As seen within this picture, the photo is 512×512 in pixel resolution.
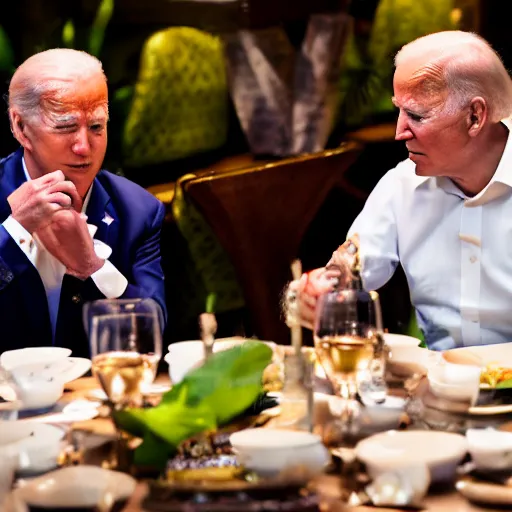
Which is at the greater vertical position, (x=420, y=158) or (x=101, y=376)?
Result: (x=420, y=158)

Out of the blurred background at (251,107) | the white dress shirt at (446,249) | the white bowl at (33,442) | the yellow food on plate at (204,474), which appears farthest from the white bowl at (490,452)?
the blurred background at (251,107)

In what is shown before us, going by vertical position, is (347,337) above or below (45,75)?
below

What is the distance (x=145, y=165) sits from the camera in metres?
4.49

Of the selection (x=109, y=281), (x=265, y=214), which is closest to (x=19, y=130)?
(x=109, y=281)

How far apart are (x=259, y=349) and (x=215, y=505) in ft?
1.27

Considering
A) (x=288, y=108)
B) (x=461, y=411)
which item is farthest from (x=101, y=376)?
(x=288, y=108)

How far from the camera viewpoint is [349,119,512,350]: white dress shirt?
98.9 inches

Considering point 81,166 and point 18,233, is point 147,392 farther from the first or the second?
point 81,166

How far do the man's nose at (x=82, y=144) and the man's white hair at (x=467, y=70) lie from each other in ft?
2.75

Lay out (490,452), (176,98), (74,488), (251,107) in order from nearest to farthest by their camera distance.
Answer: (74,488), (490,452), (176,98), (251,107)

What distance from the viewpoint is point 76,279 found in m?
2.55

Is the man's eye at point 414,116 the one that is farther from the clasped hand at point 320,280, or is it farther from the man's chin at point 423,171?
the clasped hand at point 320,280

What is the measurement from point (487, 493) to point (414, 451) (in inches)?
4.9

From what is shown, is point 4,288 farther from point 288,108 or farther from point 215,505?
point 288,108
